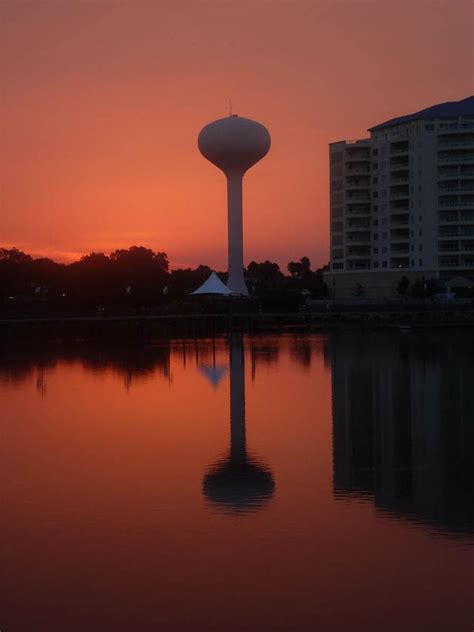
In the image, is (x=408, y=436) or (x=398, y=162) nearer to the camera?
(x=408, y=436)

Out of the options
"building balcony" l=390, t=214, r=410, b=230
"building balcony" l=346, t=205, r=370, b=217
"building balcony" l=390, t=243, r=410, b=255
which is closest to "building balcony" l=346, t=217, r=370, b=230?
"building balcony" l=346, t=205, r=370, b=217

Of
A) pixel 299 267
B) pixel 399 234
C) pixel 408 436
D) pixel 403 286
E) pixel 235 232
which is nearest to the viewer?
pixel 408 436

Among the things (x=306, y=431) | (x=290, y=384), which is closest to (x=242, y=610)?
(x=306, y=431)

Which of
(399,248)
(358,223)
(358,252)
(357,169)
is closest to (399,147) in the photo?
(357,169)

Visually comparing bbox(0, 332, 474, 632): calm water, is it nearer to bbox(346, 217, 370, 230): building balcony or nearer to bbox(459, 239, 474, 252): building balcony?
bbox(459, 239, 474, 252): building balcony

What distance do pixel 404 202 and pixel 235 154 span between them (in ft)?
64.9

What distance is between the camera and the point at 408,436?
852 inches

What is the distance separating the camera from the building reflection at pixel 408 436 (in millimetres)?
15406

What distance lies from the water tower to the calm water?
55.3 metres

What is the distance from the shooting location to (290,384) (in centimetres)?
3312

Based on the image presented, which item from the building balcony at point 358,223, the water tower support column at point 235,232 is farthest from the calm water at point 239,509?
the building balcony at point 358,223

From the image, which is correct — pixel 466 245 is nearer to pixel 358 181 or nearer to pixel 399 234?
pixel 399 234

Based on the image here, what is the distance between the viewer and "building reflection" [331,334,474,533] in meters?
15.4

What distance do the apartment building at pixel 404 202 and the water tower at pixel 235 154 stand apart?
12.8 meters
